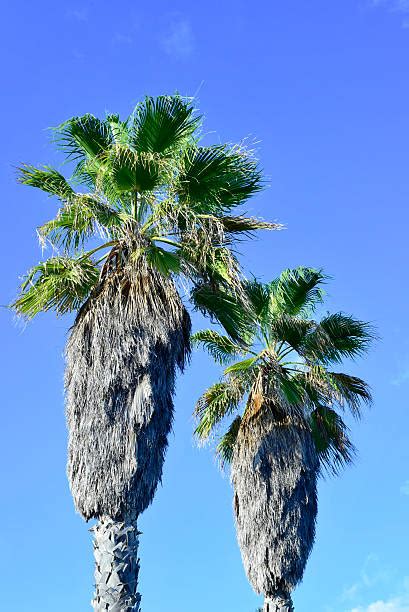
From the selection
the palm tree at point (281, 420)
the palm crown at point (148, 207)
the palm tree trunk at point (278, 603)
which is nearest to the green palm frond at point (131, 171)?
the palm crown at point (148, 207)

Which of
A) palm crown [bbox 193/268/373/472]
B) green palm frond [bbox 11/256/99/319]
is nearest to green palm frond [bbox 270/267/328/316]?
palm crown [bbox 193/268/373/472]

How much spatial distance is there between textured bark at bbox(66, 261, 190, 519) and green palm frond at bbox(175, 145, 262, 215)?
1.25 metres

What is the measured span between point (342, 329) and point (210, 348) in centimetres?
257

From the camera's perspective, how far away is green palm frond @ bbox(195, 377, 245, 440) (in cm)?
1605

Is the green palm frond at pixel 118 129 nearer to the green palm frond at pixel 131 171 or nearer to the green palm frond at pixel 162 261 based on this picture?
the green palm frond at pixel 131 171

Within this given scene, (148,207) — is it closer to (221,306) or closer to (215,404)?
(221,306)

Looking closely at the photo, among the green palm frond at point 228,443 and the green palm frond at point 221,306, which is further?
the green palm frond at point 228,443

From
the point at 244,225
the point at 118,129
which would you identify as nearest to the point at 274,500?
the point at 244,225

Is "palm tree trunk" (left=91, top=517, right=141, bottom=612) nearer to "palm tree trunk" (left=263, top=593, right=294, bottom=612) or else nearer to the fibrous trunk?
the fibrous trunk

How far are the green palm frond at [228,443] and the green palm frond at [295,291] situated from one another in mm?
2322

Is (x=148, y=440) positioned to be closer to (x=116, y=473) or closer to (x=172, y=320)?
(x=116, y=473)

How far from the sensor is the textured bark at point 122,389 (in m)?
10.3

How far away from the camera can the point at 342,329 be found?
53.9ft

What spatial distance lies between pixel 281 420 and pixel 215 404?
4.39 feet
